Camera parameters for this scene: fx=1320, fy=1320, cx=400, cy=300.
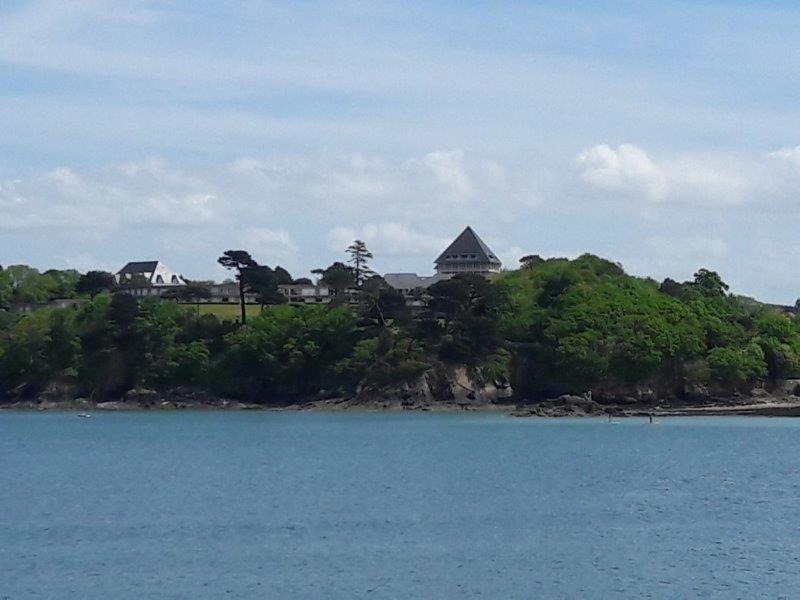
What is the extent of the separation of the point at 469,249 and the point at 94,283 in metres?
45.6

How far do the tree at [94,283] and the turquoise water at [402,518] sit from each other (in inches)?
2744

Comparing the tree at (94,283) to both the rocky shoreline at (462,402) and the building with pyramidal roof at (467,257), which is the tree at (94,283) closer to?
the rocky shoreline at (462,402)

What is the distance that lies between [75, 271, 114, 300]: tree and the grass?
11457mm

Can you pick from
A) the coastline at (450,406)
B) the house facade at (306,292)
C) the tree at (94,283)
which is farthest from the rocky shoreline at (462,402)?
the house facade at (306,292)

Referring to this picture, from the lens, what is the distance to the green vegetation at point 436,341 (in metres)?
112

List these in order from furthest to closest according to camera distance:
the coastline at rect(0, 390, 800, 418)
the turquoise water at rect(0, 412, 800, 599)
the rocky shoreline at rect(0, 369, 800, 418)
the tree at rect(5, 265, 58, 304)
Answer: the tree at rect(5, 265, 58, 304), the rocky shoreline at rect(0, 369, 800, 418), the coastline at rect(0, 390, 800, 418), the turquoise water at rect(0, 412, 800, 599)

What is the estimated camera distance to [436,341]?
11488 cm

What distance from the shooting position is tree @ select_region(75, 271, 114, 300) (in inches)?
5817

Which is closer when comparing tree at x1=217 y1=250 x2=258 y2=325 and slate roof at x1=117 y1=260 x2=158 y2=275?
tree at x1=217 y1=250 x2=258 y2=325

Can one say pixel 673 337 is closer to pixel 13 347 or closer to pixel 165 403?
pixel 165 403

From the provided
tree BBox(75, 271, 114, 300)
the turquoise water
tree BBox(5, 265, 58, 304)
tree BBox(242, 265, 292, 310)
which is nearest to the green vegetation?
tree BBox(242, 265, 292, 310)

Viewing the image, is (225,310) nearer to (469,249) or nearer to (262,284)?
(262,284)

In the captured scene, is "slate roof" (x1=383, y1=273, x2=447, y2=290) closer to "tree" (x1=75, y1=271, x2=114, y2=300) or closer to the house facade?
the house facade

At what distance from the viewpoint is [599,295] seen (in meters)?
120
